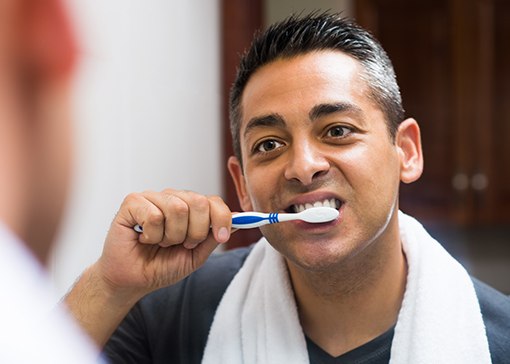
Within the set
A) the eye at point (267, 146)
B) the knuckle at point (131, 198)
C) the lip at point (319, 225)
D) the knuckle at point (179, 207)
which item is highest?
the eye at point (267, 146)

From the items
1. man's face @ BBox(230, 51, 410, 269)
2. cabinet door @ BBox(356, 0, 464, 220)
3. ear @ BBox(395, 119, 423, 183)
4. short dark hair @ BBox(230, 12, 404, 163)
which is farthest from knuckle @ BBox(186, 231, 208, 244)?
cabinet door @ BBox(356, 0, 464, 220)

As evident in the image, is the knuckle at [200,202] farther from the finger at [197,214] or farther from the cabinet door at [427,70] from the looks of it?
the cabinet door at [427,70]

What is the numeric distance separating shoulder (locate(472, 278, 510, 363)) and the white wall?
469 mm

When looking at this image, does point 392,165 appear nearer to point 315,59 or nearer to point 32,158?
point 315,59

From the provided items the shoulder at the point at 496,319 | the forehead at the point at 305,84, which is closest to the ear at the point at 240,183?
the forehead at the point at 305,84

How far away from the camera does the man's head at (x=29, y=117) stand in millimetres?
288

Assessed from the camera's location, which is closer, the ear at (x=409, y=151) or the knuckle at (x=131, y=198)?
the knuckle at (x=131, y=198)

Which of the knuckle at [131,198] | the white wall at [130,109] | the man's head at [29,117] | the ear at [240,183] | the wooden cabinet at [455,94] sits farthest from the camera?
the wooden cabinet at [455,94]

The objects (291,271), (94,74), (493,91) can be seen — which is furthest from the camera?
(493,91)

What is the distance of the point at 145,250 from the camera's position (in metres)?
0.76

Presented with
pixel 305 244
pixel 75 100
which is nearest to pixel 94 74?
pixel 75 100

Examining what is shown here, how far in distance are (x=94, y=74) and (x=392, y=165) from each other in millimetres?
481

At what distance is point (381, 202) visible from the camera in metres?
0.77

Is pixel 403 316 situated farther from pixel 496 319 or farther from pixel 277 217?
pixel 277 217
